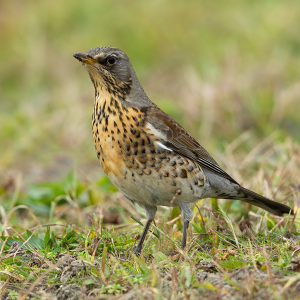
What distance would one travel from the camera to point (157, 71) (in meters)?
13.8

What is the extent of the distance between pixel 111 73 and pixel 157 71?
887cm

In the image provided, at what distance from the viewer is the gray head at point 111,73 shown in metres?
4.98

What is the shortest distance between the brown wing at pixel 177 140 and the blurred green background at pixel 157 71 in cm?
154

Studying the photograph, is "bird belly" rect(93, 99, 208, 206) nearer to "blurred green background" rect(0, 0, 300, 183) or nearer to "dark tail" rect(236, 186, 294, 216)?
"dark tail" rect(236, 186, 294, 216)

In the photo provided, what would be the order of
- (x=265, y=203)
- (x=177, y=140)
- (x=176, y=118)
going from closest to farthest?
(x=177, y=140)
(x=265, y=203)
(x=176, y=118)

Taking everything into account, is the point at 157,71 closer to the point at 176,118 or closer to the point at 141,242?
the point at 176,118

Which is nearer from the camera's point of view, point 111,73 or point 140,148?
point 140,148

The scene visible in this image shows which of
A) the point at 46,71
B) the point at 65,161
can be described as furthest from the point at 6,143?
the point at 46,71

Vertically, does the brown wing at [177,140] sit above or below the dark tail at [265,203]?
above

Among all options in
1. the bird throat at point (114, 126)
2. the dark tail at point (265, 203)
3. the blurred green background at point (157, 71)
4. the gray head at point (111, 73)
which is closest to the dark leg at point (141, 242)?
the bird throat at point (114, 126)

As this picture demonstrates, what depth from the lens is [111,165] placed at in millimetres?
4758

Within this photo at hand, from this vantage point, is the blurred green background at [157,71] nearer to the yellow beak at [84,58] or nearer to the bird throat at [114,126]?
the bird throat at [114,126]

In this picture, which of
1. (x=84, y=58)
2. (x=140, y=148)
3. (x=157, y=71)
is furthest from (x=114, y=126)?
(x=157, y=71)

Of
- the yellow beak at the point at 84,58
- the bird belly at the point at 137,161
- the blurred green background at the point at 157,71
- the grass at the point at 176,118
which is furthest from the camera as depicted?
the blurred green background at the point at 157,71
